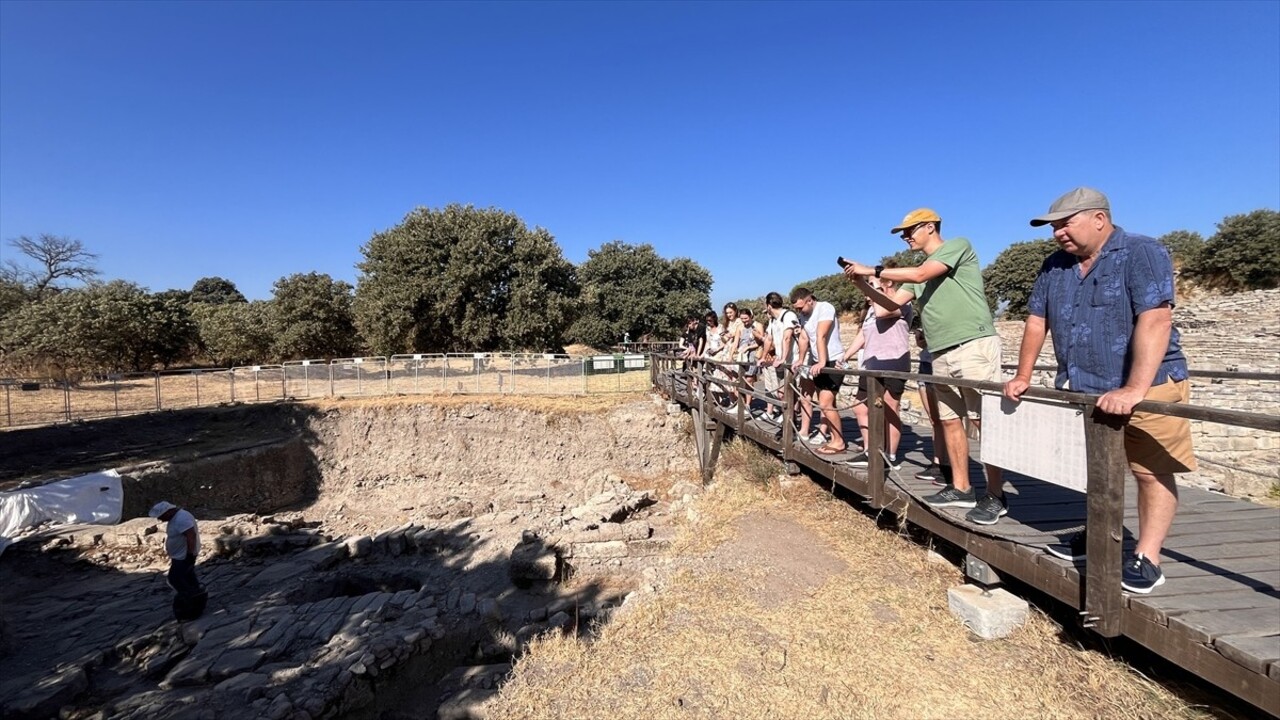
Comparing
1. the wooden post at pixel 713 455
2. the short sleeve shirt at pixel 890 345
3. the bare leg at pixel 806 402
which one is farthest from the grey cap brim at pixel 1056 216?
the wooden post at pixel 713 455

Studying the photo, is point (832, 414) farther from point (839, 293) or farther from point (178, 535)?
point (839, 293)

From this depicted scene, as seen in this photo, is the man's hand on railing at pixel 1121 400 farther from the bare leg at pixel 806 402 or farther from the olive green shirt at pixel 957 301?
the bare leg at pixel 806 402

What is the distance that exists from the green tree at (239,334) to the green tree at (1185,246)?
5467cm

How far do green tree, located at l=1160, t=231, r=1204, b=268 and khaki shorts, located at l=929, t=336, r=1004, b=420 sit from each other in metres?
39.8

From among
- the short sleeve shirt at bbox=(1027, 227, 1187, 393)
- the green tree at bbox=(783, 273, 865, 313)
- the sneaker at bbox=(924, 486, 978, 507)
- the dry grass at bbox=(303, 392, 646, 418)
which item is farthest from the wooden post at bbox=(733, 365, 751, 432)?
the green tree at bbox=(783, 273, 865, 313)

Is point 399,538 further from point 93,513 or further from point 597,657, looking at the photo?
point 597,657

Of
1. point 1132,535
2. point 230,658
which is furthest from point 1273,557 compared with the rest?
point 230,658

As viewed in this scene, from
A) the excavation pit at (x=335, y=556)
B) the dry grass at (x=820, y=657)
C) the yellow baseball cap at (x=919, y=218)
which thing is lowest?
the excavation pit at (x=335, y=556)

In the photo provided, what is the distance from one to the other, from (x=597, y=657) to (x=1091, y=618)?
3.06 metres

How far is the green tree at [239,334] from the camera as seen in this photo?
32.1 meters

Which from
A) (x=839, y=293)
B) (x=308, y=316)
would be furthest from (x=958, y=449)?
(x=839, y=293)

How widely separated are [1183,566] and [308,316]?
36217mm

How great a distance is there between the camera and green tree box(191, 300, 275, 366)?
105 feet

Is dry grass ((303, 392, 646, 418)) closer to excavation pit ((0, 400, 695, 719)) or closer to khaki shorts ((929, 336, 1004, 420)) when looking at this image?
excavation pit ((0, 400, 695, 719))
